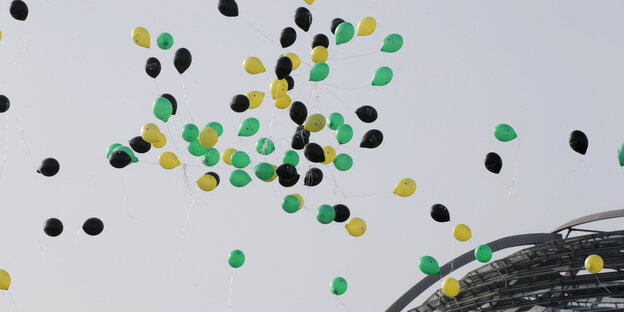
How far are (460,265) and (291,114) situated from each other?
16.5m

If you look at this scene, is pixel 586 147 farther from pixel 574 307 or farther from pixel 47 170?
pixel 574 307

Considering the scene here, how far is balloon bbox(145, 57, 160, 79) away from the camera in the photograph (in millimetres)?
13359

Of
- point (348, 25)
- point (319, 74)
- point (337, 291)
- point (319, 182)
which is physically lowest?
point (337, 291)

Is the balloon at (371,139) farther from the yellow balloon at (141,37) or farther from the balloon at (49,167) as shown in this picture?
the balloon at (49,167)

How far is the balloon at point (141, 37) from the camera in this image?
13414 millimetres

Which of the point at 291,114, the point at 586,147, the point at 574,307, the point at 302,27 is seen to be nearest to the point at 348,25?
the point at 302,27

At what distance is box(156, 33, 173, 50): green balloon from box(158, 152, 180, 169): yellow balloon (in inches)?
66.0

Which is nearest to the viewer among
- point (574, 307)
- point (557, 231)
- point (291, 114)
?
point (291, 114)

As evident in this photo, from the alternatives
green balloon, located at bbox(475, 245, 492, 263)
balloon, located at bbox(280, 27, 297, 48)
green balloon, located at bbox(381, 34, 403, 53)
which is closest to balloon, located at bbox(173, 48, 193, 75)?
balloon, located at bbox(280, 27, 297, 48)

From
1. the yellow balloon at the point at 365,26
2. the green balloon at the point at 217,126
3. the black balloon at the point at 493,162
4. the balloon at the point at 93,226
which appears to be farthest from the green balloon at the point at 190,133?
the black balloon at the point at 493,162

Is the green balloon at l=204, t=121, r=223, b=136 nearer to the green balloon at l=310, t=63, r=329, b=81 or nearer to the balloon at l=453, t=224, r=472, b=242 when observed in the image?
the green balloon at l=310, t=63, r=329, b=81

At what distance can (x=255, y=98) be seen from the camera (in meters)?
13.5

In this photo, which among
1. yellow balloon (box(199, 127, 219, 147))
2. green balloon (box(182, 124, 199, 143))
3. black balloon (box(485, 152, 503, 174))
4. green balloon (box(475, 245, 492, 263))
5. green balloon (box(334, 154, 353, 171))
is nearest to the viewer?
yellow balloon (box(199, 127, 219, 147))

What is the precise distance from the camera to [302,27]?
1330 cm
